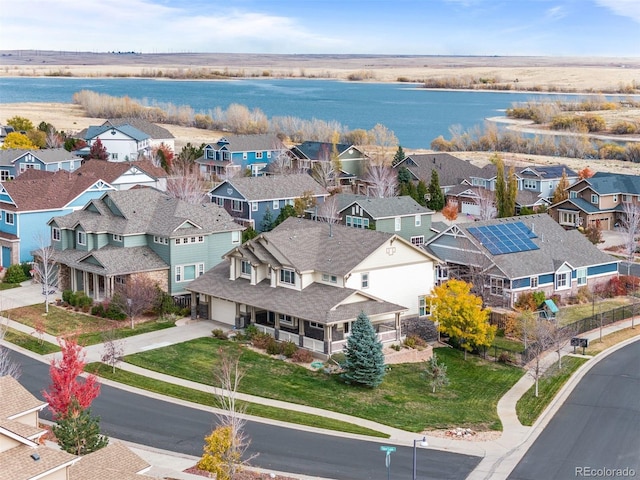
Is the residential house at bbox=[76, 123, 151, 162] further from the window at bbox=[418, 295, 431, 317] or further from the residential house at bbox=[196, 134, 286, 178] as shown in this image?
the window at bbox=[418, 295, 431, 317]

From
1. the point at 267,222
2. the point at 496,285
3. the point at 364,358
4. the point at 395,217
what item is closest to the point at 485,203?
the point at 395,217

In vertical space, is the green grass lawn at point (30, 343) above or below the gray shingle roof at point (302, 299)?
below

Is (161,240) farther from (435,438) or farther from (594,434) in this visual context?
(594,434)

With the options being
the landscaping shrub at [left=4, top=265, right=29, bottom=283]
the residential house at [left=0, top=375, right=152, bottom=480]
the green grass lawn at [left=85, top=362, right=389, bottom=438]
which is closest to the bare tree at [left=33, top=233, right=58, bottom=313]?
the landscaping shrub at [left=4, top=265, right=29, bottom=283]

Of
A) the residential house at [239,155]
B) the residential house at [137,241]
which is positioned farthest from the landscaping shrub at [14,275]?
the residential house at [239,155]

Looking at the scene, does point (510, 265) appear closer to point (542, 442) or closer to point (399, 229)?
point (399, 229)

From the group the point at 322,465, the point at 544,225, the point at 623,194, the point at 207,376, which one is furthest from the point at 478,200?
the point at 322,465

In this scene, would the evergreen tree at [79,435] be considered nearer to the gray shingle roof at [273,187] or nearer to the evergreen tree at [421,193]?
the gray shingle roof at [273,187]

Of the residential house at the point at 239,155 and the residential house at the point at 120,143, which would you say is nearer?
the residential house at the point at 239,155
